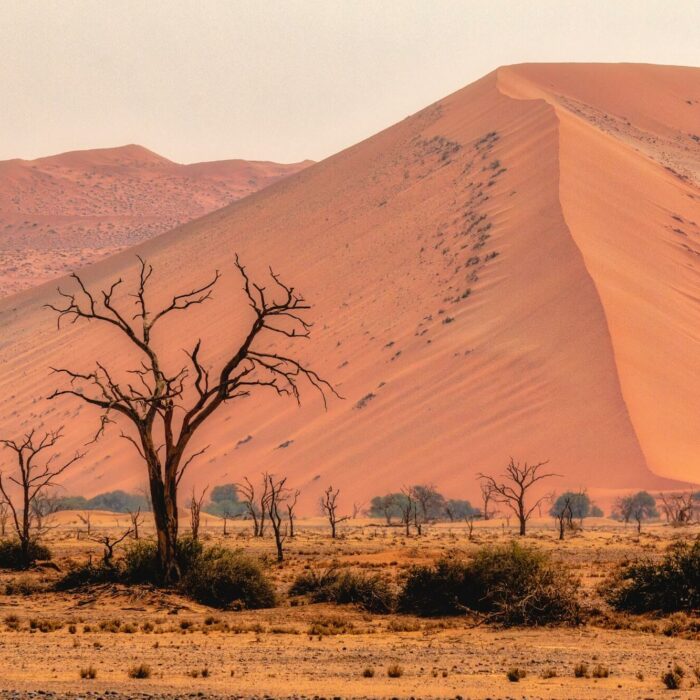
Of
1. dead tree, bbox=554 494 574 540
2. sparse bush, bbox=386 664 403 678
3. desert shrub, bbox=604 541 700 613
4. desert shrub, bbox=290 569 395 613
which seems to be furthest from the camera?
dead tree, bbox=554 494 574 540

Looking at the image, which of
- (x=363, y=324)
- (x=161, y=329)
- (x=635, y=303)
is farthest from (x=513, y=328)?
(x=161, y=329)

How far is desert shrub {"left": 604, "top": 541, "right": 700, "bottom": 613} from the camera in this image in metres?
17.5

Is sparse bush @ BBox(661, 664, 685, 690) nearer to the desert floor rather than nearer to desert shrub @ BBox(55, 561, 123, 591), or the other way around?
the desert floor

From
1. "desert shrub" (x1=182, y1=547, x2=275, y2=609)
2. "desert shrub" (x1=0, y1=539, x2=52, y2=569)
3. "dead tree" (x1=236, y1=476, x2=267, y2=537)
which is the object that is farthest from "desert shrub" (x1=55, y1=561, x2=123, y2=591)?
"dead tree" (x1=236, y1=476, x2=267, y2=537)

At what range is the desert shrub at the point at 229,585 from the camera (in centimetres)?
1925

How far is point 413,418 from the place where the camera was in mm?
69750

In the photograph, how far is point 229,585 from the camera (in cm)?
1938

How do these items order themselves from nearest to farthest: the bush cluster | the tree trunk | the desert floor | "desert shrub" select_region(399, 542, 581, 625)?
the desert floor
"desert shrub" select_region(399, 542, 581, 625)
the tree trunk
the bush cluster

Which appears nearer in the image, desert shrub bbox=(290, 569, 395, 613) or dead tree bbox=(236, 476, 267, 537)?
desert shrub bbox=(290, 569, 395, 613)

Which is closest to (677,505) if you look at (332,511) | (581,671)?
(332,511)

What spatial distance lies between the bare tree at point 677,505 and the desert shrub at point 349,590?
34240 millimetres

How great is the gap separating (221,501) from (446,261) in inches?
901

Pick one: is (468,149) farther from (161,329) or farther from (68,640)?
(68,640)

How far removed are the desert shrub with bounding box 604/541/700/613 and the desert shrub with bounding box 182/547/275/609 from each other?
5409mm
